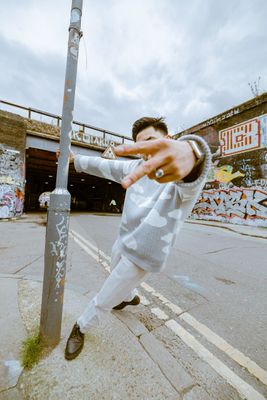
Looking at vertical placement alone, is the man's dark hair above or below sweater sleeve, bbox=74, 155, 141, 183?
above

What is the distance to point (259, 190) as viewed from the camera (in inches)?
491

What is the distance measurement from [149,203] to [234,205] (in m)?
14.0

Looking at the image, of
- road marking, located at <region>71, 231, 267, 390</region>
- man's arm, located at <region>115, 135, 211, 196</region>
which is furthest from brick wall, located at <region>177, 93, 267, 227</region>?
man's arm, located at <region>115, 135, 211, 196</region>

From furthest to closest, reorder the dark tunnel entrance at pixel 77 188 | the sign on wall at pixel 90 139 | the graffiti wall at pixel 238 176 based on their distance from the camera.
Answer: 1. the dark tunnel entrance at pixel 77 188
2. the sign on wall at pixel 90 139
3. the graffiti wall at pixel 238 176

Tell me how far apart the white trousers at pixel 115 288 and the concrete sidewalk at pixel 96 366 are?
281 mm

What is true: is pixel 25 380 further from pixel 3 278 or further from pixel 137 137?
pixel 3 278

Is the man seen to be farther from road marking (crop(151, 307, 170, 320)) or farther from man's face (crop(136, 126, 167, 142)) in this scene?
road marking (crop(151, 307, 170, 320))

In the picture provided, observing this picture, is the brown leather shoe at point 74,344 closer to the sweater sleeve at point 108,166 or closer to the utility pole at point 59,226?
the utility pole at point 59,226

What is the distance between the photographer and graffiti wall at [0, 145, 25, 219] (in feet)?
40.6

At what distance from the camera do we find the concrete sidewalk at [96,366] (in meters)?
1.40

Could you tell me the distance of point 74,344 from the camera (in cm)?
171

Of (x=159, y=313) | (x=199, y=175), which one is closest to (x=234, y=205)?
(x=159, y=313)

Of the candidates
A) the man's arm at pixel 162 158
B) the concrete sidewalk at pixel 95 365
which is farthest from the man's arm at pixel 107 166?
the concrete sidewalk at pixel 95 365

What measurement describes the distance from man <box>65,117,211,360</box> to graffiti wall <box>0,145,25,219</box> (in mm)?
12590
